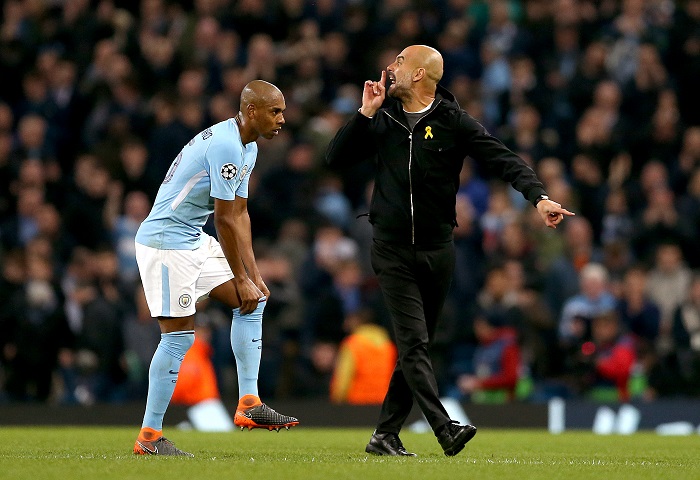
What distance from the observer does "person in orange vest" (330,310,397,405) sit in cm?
1313

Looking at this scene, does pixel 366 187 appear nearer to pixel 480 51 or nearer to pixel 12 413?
pixel 480 51

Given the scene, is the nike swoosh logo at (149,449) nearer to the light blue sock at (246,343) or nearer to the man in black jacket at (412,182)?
the light blue sock at (246,343)

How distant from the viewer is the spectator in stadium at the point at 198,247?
7.72 meters

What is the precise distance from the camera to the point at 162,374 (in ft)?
25.7

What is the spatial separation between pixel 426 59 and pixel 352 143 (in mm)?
692

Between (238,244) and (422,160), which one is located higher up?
(422,160)

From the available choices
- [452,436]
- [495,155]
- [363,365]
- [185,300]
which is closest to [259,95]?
[185,300]

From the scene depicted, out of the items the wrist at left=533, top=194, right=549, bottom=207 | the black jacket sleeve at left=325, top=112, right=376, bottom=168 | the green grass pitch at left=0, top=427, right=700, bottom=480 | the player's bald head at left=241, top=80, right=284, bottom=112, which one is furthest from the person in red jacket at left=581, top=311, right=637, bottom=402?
the player's bald head at left=241, top=80, right=284, bottom=112

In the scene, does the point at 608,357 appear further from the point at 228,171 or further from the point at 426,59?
the point at 228,171

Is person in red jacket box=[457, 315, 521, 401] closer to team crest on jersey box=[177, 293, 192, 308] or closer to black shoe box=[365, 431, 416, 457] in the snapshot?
black shoe box=[365, 431, 416, 457]

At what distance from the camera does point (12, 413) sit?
42.1 ft

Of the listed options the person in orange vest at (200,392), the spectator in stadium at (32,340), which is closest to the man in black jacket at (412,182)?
the person in orange vest at (200,392)

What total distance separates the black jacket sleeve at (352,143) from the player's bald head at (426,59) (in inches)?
17.9

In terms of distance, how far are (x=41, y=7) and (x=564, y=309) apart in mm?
8629
